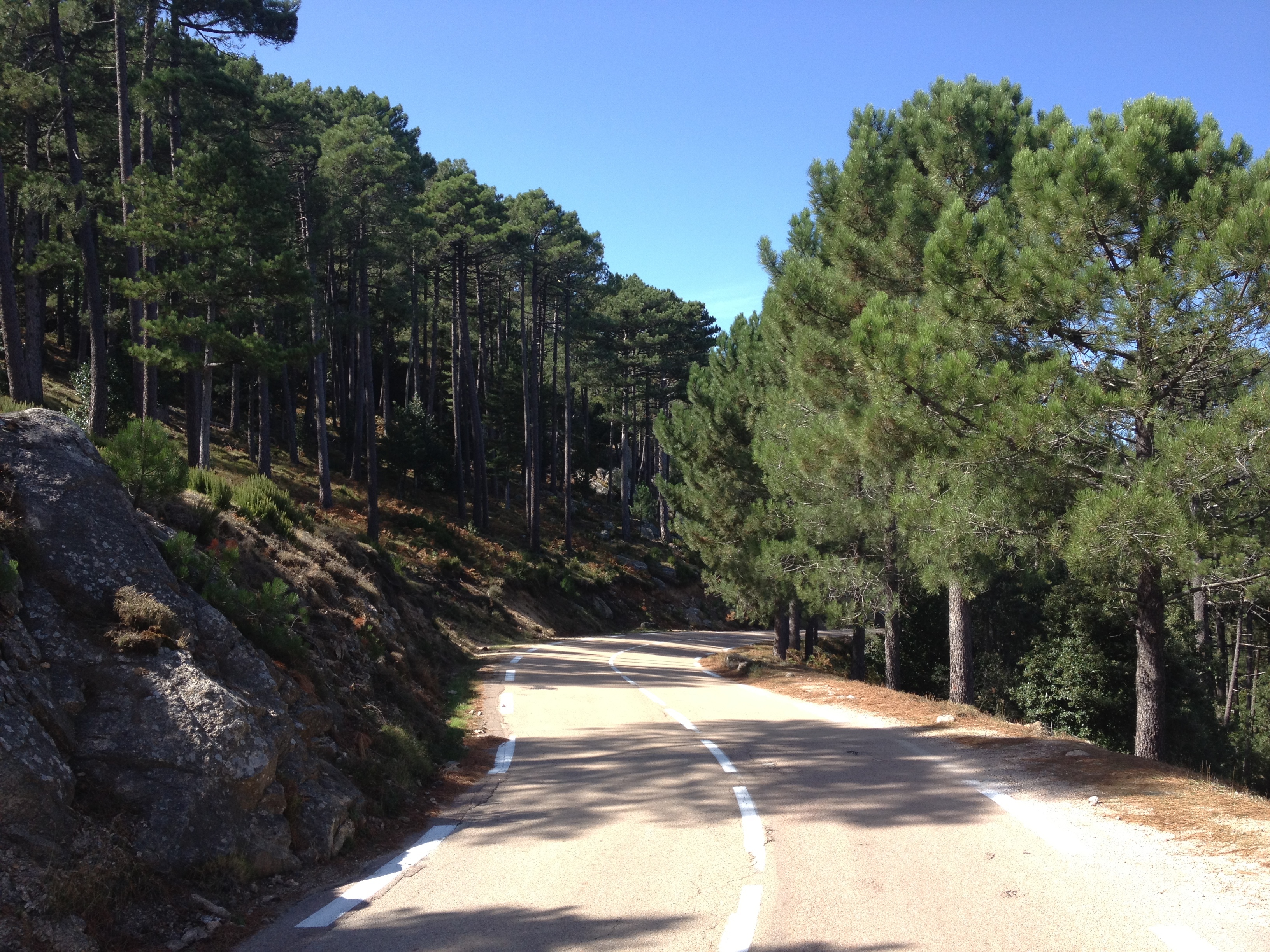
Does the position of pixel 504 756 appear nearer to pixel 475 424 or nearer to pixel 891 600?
pixel 891 600

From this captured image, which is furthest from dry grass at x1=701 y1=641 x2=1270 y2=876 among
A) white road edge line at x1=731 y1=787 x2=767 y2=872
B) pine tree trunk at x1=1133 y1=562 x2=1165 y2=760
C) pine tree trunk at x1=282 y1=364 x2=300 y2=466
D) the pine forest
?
pine tree trunk at x1=282 y1=364 x2=300 y2=466

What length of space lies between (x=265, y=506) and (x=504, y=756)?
6.31 metres

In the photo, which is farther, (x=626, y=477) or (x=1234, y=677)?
(x=626, y=477)

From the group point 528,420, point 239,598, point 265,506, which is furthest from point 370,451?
point 239,598

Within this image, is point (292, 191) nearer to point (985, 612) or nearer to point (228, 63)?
point (228, 63)

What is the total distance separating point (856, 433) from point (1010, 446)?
2.27m

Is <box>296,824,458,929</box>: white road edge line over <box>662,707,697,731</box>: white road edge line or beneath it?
over

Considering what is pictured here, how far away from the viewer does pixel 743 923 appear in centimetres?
454

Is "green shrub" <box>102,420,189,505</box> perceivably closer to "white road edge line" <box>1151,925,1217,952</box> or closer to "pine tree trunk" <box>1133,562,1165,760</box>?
"white road edge line" <box>1151,925,1217,952</box>

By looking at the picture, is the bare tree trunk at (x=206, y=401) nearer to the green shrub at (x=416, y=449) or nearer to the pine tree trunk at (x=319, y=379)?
the pine tree trunk at (x=319, y=379)

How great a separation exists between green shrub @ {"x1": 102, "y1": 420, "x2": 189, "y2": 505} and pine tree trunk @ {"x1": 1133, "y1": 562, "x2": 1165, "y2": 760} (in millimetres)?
11769

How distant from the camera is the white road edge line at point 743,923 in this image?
424cm

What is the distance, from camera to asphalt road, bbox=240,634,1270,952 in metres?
4.38

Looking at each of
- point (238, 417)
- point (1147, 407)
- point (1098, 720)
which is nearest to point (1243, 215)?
point (1147, 407)
